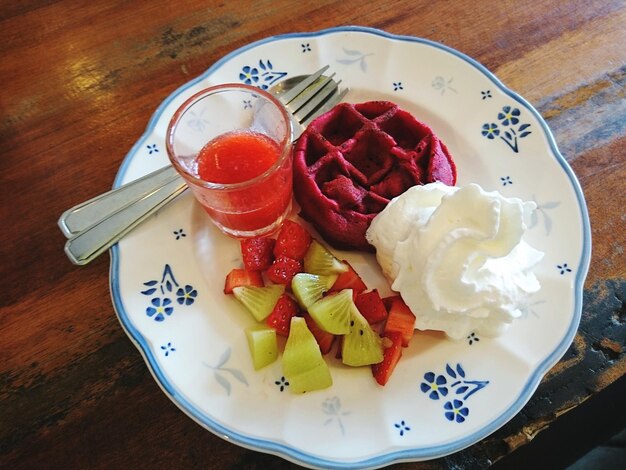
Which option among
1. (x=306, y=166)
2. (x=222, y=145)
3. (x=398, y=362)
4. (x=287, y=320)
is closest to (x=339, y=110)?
(x=306, y=166)

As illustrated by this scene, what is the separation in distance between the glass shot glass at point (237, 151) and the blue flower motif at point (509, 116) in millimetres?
701

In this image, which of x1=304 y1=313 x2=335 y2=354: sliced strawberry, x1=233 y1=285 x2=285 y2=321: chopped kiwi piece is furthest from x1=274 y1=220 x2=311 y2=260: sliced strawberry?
x1=304 y1=313 x2=335 y2=354: sliced strawberry

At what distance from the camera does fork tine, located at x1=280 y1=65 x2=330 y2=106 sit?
172 centimetres

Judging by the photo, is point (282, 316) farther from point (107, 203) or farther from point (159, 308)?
point (107, 203)

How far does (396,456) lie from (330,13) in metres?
1.57

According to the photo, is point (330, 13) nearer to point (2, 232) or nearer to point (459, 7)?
point (459, 7)

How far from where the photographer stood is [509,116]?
1.68 metres

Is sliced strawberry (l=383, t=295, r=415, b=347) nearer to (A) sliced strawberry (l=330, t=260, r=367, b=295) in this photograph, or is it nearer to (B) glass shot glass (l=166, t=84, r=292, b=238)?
(A) sliced strawberry (l=330, t=260, r=367, b=295)

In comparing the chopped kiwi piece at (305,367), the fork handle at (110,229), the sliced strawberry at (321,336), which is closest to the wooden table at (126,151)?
the fork handle at (110,229)

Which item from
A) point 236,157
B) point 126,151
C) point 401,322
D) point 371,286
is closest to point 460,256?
point 401,322

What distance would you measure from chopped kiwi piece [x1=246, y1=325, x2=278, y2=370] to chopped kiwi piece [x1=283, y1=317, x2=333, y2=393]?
6 centimetres

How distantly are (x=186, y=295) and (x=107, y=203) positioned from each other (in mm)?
371

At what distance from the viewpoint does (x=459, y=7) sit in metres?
2.01

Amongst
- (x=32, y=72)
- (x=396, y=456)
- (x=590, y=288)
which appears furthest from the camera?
(x=32, y=72)
